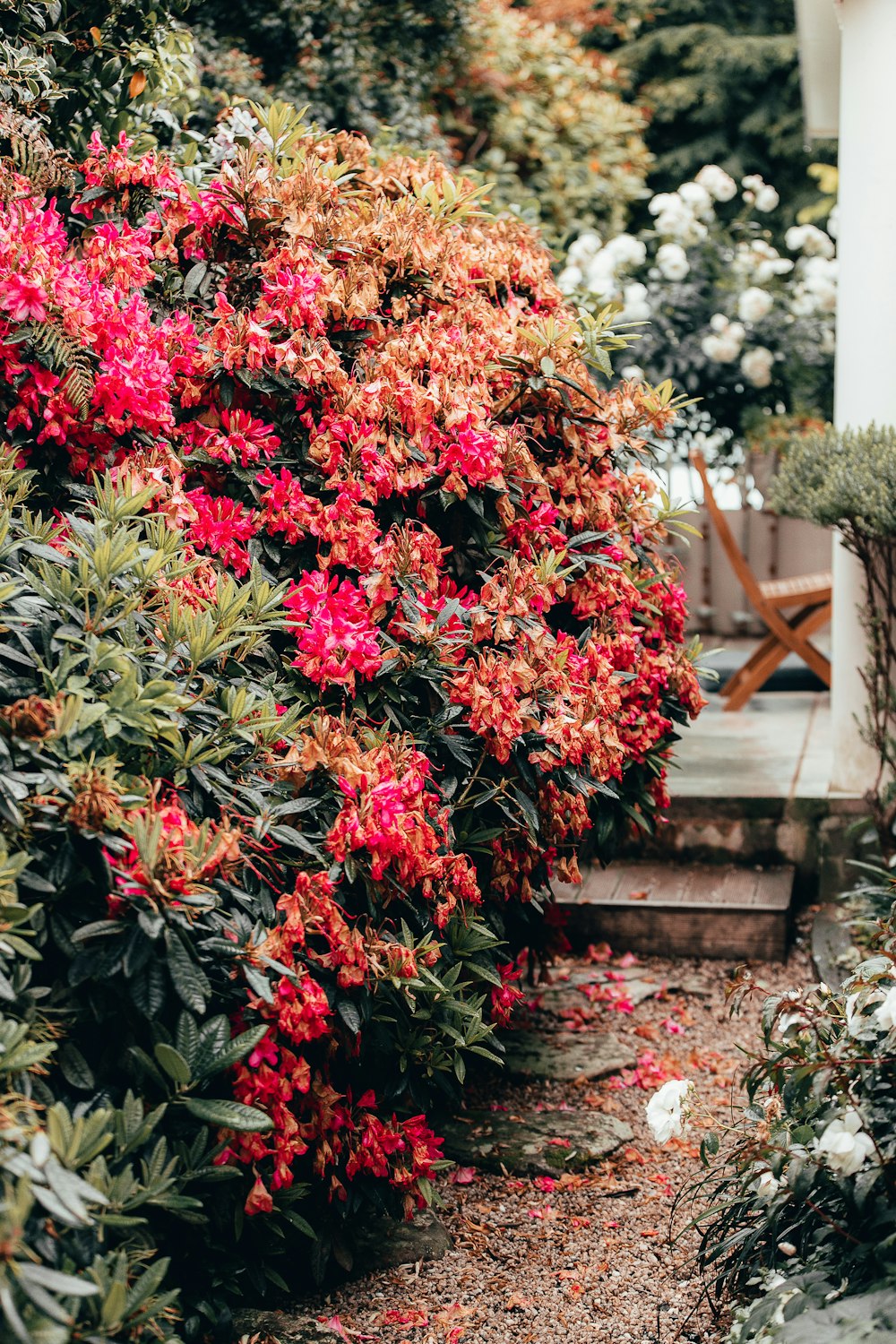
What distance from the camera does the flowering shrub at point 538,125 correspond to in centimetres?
889

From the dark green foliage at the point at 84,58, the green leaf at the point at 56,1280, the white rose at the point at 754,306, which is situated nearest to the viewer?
the green leaf at the point at 56,1280

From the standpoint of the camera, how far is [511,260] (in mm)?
3361

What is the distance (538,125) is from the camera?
363 inches

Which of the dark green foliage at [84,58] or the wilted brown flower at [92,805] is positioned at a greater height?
the dark green foliage at [84,58]

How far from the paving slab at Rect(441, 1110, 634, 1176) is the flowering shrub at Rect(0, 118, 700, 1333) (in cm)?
45

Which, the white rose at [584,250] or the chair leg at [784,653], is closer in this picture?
the chair leg at [784,653]

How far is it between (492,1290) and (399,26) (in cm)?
686

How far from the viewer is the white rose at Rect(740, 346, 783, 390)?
7207 millimetres

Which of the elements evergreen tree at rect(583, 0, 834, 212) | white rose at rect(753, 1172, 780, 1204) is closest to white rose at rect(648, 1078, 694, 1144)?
white rose at rect(753, 1172, 780, 1204)

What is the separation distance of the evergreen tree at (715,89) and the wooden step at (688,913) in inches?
412

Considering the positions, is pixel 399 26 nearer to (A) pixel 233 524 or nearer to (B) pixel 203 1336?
(A) pixel 233 524

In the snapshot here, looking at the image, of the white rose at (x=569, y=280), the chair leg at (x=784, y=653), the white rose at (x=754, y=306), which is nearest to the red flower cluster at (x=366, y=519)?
the white rose at (x=569, y=280)

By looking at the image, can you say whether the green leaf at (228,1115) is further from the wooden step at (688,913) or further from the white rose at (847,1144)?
the wooden step at (688,913)

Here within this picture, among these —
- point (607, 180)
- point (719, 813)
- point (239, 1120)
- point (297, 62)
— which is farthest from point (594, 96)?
point (239, 1120)
